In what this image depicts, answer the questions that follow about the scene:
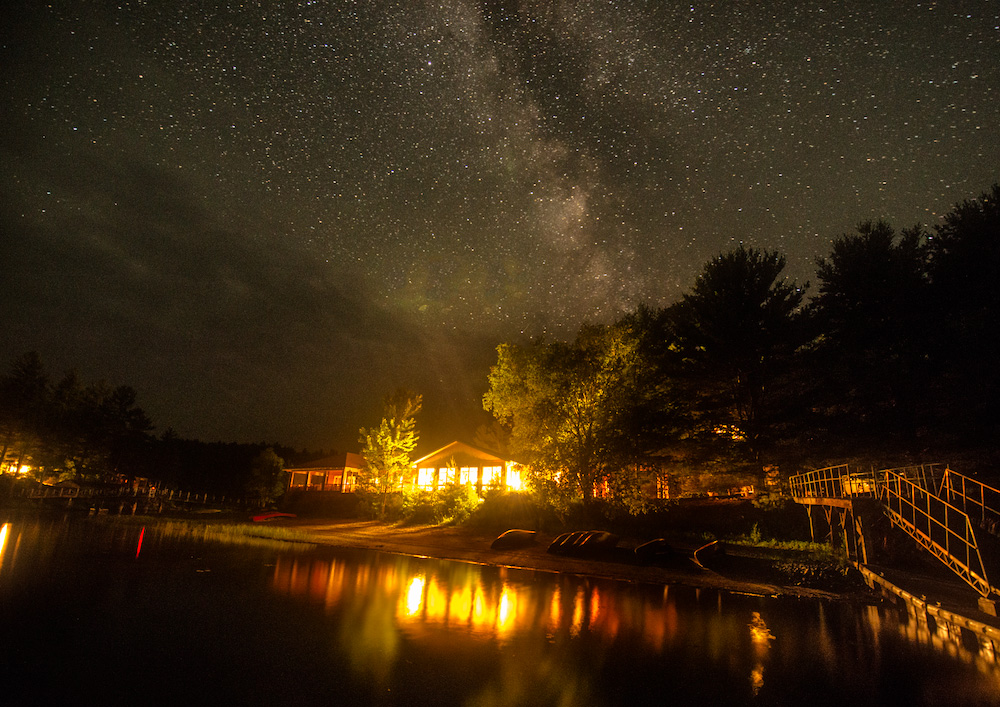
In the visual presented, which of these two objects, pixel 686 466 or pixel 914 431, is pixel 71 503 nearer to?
pixel 686 466

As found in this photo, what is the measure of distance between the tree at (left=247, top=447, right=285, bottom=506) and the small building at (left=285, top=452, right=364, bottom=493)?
541 centimetres

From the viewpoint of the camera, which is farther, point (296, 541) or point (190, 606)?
point (296, 541)

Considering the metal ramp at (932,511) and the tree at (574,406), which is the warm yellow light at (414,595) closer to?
the tree at (574,406)

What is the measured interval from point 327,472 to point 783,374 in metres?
53.8

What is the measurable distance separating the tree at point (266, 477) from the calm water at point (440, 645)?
55.0 m

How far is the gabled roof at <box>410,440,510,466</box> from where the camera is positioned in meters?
49.5

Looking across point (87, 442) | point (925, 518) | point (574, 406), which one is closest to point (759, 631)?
point (925, 518)

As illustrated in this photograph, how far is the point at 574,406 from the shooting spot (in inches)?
1173

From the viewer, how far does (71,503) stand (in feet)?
158

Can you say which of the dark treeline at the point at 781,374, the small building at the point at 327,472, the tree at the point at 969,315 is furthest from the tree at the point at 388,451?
the tree at the point at 969,315

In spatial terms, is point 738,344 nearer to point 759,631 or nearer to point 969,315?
point 969,315

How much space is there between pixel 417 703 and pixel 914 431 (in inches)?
1073

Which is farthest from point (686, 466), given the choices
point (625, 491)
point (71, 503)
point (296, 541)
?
point (71, 503)

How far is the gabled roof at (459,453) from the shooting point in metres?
49.5
